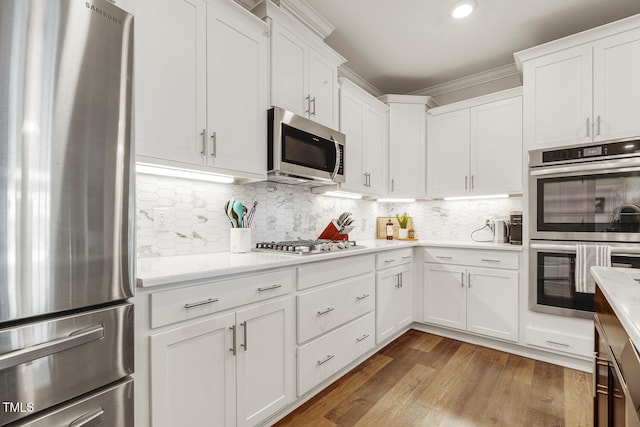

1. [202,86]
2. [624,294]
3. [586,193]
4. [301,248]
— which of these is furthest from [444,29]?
[624,294]

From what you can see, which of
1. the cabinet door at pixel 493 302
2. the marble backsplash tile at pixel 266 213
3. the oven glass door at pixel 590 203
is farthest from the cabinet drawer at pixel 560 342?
the marble backsplash tile at pixel 266 213

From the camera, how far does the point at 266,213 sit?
2473 mm

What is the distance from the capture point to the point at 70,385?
0.97 m

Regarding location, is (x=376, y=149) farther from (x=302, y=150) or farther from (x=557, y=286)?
(x=557, y=286)

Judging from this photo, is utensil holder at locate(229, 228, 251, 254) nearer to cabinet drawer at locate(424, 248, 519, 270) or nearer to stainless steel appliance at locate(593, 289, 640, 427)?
stainless steel appliance at locate(593, 289, 640, 427)

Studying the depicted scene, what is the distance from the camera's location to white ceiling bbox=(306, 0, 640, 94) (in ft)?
7.91

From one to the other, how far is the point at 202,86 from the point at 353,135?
1589mm

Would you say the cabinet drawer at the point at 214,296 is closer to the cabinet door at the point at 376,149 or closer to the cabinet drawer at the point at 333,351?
the cabinet drawer at the point at 333,351

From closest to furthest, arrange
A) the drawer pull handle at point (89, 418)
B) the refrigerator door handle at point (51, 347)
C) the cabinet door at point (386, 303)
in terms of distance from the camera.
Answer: the refrigerator door handle at point (51, 347) < the drawer pull handle at point (89, 418) < the cabinet door at point (386, 303)

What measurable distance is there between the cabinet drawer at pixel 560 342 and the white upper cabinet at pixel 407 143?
1673 millimetres

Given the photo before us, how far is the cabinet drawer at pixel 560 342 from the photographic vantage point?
7.90ft

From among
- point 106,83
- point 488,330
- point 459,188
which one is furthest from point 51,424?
point 459,188

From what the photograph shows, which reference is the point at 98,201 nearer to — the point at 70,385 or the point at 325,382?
the point at 70,385

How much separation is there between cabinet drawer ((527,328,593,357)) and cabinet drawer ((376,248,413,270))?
116cm
